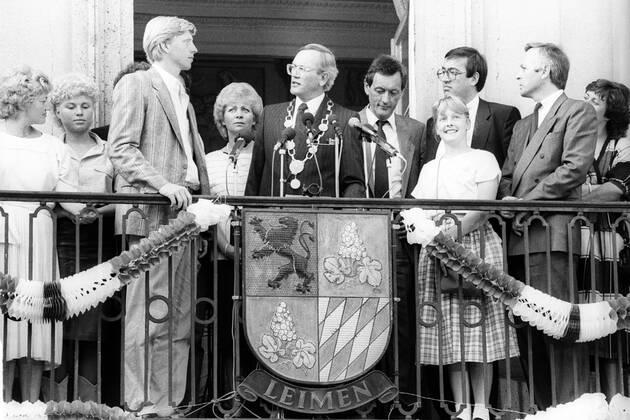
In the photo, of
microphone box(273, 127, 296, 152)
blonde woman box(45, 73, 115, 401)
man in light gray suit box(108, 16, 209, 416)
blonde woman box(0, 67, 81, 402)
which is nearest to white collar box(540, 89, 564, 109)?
microphone box(273, 127, 296, 152)

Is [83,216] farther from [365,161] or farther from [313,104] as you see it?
[365,161]

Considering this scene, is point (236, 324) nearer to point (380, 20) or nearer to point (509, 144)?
point (509, 144)

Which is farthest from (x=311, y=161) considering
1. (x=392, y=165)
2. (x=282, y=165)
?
(x=392, y=165)

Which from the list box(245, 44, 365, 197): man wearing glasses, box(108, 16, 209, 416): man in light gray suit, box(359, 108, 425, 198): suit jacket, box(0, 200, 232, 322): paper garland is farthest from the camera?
box(359, 108, 425, 198): suit jacket

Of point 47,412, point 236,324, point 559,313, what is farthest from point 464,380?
point 47,412

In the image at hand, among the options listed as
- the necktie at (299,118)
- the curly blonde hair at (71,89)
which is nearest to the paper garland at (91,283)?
the necktie at (299,118)

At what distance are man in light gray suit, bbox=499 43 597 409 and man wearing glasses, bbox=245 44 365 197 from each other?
1027mm

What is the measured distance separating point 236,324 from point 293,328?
A: 35cm

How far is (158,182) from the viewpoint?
452 inches

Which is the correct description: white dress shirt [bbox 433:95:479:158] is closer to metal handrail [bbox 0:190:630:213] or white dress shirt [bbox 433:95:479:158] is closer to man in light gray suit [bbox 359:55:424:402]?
man in light gray suit [bbox 359:55:424:402]

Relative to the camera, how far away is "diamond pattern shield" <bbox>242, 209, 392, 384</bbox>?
11422 mm

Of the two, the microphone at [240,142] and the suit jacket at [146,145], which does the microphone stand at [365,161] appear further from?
the suit jacket at [146,145]

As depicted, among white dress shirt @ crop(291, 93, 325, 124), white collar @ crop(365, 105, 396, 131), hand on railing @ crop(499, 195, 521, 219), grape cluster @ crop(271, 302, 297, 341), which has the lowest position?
grape cluster @ crop(271, 302, 297, 341)

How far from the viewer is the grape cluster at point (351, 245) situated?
38.0ft
